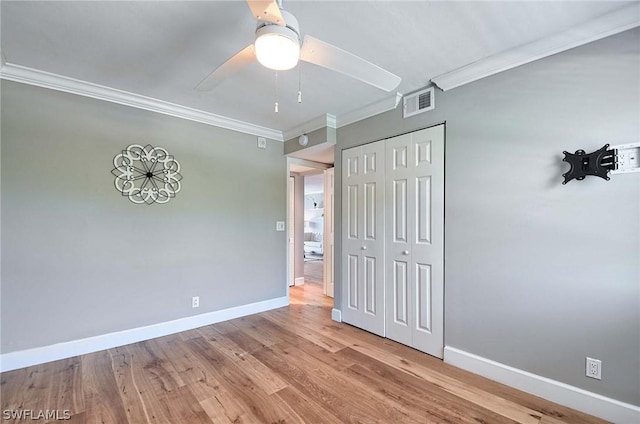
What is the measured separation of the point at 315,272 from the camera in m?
6.66

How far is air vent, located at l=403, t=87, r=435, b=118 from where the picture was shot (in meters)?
2.59

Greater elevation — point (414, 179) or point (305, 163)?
point (305, 163)

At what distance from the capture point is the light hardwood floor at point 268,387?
5.93 ft

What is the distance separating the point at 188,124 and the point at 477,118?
120 inches

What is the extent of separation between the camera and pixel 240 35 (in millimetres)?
1883

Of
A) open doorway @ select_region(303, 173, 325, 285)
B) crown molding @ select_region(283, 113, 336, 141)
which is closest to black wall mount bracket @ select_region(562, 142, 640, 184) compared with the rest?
crown molding @ select_region(283, 113, 336, 141)

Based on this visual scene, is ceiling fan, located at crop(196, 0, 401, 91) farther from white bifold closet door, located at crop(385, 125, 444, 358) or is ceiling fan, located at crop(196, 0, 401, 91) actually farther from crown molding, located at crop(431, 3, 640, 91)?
white bifold closet door, located at crop(385, 125, 444, 358)

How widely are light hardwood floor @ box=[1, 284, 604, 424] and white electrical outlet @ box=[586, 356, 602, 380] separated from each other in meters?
0.25

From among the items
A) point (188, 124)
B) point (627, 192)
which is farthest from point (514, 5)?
point (188, 124)

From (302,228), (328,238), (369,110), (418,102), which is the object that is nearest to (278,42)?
(418,102)

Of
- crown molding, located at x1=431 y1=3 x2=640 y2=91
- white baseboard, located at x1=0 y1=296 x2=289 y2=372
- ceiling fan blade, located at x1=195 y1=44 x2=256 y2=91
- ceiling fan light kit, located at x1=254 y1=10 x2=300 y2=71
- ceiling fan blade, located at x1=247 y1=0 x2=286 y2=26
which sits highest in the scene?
crown molding, located at x1=431 y1=3 x2=640 y2=91

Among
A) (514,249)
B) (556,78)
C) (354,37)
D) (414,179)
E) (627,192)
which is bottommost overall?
(514,249)

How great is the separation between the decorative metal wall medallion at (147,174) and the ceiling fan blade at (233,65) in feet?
5.01

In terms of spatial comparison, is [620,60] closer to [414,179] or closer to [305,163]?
[414,179]
